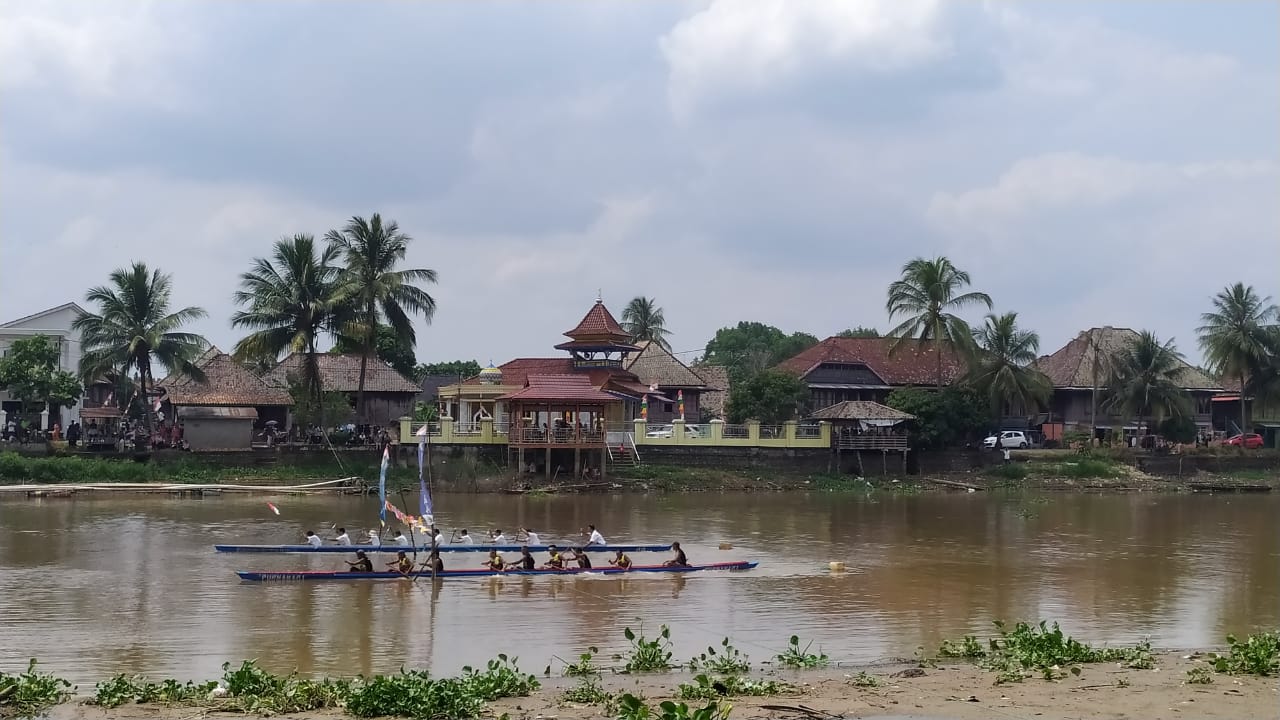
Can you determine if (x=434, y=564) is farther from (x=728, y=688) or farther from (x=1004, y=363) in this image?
(x=1004, y=363)

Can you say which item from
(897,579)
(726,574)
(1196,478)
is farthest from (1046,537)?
(1196,478)

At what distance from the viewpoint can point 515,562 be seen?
24.6 meters

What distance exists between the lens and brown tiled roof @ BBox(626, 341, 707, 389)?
5444cm

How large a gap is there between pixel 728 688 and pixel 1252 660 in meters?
6.34

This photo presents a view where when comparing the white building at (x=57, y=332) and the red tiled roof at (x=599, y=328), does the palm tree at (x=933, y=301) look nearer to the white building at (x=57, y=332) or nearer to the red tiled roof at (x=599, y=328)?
the red tiled roof at (x=599, y=328)

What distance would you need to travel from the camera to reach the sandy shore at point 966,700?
12.2 m

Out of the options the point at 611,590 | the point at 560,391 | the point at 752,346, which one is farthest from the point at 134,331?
the point at 752,346

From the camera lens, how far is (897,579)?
2398cm

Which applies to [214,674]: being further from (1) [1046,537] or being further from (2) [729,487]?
(2) [729,487]

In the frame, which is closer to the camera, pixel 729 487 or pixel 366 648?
pixel 366 648

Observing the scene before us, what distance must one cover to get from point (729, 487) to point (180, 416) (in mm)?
22209

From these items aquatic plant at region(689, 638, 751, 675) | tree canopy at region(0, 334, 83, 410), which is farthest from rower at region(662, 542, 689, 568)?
tree canopy at region(0, 334, 83, 410)

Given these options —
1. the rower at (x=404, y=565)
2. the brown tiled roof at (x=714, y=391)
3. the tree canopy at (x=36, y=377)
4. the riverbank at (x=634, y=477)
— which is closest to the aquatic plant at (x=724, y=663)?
the rower at (x=404, y=565)

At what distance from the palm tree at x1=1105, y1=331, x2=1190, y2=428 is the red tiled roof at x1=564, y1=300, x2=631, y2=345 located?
21178 millimetres
